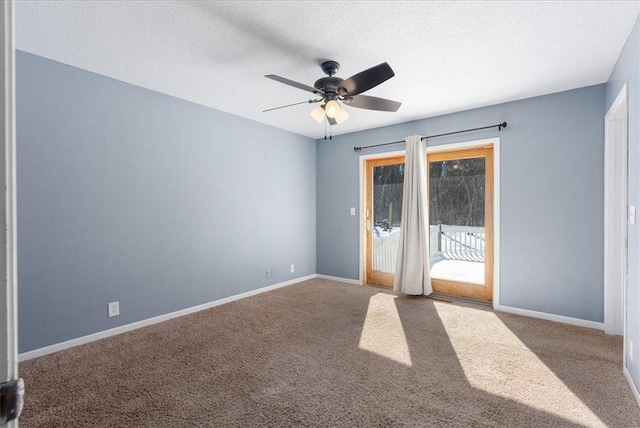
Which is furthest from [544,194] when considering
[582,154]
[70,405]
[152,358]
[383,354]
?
[70,405]

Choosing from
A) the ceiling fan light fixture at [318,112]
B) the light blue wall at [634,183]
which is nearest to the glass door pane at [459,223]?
the light blue wall at [634,183]

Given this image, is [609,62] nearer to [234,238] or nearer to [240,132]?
[240,132]

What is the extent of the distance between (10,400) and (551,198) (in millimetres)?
4223

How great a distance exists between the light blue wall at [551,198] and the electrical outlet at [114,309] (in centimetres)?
426

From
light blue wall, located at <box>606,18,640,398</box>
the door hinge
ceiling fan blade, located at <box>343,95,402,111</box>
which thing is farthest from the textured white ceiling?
the door hinge

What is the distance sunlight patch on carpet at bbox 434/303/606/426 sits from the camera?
191 cm

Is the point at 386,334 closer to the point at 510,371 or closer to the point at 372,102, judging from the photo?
the point at 510,371

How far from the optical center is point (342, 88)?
2455 mm

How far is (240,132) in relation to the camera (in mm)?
4227

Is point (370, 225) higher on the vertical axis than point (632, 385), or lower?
higher

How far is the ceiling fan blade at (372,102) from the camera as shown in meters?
2.65

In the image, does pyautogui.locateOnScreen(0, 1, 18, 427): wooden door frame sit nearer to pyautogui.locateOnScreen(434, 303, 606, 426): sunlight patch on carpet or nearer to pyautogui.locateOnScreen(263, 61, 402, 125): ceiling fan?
pyautogui.locateOnScreen(263, 61, 402, 125): ceiling fan

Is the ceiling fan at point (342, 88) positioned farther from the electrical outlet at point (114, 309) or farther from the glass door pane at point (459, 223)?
the electrical outlet at point (114, 309)

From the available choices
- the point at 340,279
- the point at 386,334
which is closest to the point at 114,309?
the point at 386,334
